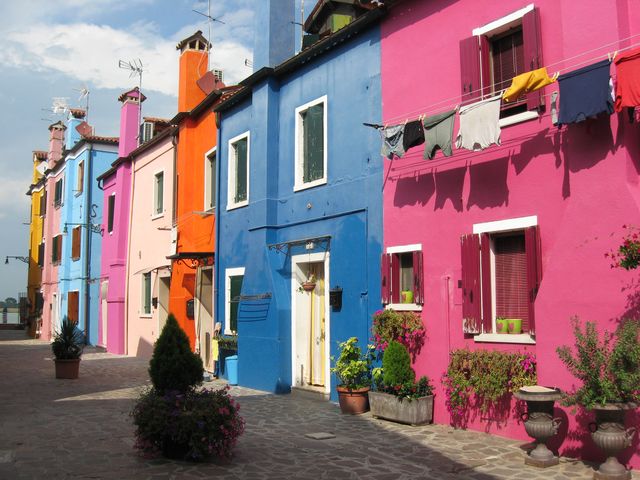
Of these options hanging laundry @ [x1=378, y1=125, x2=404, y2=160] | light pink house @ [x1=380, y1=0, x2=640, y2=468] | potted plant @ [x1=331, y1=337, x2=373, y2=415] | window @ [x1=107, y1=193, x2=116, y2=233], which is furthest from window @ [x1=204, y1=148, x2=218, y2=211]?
window @ [x1=107, y1=193, x2=116, y2=233]

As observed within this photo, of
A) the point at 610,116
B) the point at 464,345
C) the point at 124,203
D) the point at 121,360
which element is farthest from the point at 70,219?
the point at 610,116

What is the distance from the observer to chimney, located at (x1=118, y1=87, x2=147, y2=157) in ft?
80.0

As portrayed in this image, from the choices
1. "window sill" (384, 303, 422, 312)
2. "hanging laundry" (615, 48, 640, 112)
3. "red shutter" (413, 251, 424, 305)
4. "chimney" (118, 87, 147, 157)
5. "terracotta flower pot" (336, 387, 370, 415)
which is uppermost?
"chimney" (118, 87, 147, 157)

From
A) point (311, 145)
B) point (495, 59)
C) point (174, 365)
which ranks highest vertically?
point (495, 59)

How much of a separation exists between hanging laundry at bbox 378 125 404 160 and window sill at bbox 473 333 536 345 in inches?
124

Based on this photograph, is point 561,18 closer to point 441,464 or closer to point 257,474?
point 441,464

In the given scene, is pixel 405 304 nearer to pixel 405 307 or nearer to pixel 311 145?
pixel 405 307

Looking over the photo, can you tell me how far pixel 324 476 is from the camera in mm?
6699

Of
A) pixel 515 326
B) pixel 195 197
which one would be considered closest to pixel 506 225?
pixel 515 326

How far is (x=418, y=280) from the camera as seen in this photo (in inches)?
384

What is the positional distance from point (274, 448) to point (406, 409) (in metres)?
2.25

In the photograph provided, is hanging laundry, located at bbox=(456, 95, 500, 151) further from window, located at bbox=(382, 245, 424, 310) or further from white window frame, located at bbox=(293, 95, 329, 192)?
white window frame, located at bbox=(293, 95, 329, 192)

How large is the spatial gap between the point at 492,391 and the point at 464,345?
90 cm

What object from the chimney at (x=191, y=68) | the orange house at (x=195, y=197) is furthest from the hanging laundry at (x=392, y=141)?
the chimney at (x=191, y=68)
